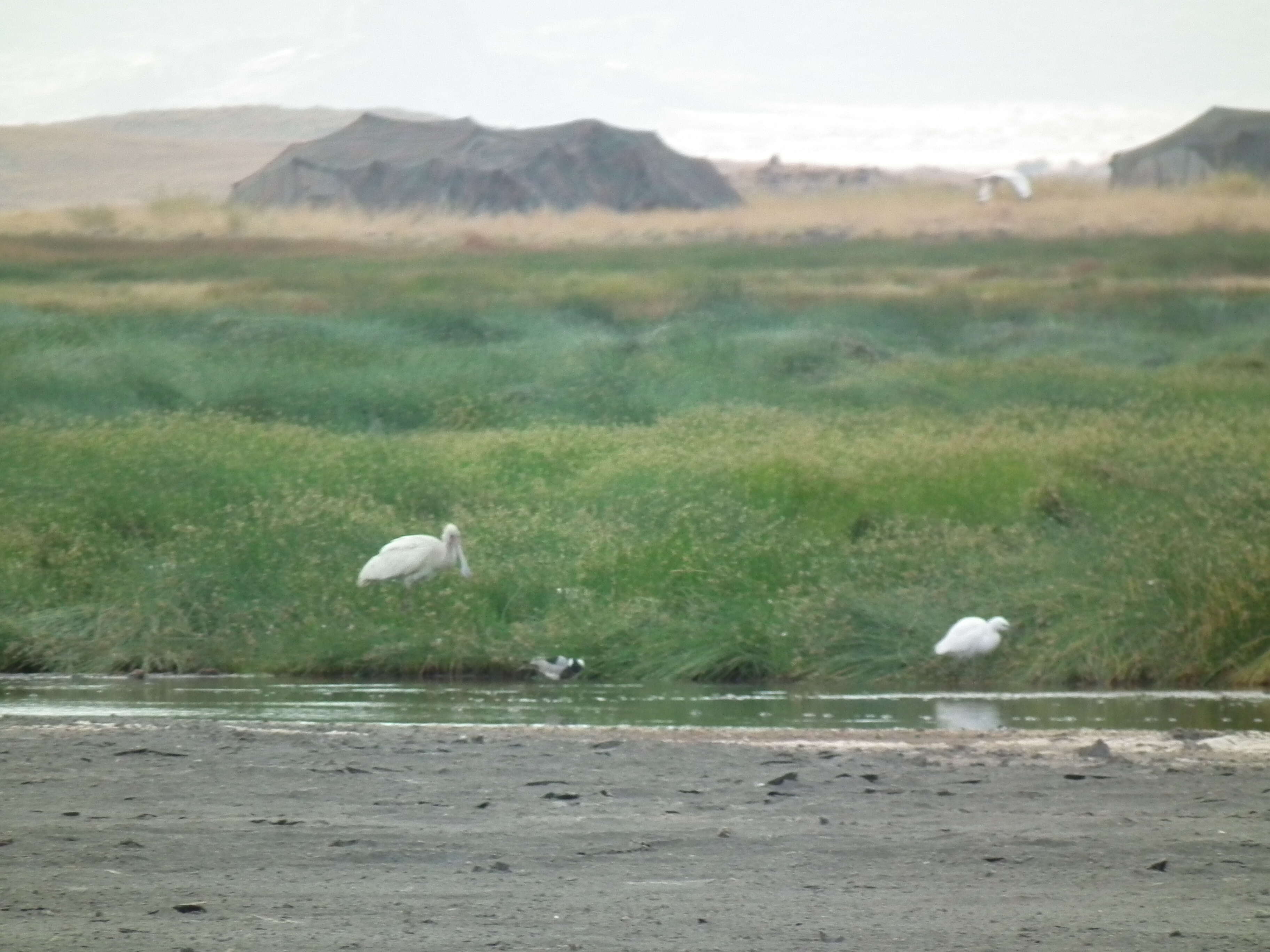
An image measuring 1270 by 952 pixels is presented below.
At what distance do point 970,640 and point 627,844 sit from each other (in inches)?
267

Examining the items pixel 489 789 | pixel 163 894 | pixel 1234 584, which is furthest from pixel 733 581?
pixel 163 894

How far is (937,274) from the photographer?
2444 cm

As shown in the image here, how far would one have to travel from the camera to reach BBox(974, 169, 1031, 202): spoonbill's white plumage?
23.5 meters

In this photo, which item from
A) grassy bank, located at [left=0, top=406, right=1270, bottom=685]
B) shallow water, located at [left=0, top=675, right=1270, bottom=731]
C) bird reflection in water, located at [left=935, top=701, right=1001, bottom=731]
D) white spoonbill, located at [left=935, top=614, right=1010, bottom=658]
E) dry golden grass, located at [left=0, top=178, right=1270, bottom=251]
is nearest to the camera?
bird reflection in water, located at [left=935, top=701, right=1001, bottom=731]

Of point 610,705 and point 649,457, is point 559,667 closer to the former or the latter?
point 610,705

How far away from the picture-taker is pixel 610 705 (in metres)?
12.2

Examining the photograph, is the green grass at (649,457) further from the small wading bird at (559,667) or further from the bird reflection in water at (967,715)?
the bird reflection in water at (967,715)

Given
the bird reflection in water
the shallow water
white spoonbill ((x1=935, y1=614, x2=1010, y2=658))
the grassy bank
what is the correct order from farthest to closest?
1. the grassy bank
2. white spoonbill ((x1=935, y1=614, x2=1010, y2=658))
3. the shallow water
4. the bird reflection in water

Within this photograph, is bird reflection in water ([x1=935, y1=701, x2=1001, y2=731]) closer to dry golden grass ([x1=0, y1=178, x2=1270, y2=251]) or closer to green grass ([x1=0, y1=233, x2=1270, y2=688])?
green grass ([x1=0, y1=233, x2=1270, y2=688])

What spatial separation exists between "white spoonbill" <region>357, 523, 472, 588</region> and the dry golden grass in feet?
30.6

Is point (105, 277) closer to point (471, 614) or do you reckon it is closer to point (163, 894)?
point (471, 614)

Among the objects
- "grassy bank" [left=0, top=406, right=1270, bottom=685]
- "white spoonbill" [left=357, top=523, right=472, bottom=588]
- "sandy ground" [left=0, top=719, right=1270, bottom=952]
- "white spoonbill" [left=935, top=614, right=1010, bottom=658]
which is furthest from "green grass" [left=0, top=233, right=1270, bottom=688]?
"sandy ground" [left=0, top=719, right=1270, bottom=952]

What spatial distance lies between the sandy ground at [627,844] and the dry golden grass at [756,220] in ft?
49.0

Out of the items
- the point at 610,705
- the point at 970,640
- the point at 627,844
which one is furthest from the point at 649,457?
the point at 627,844
